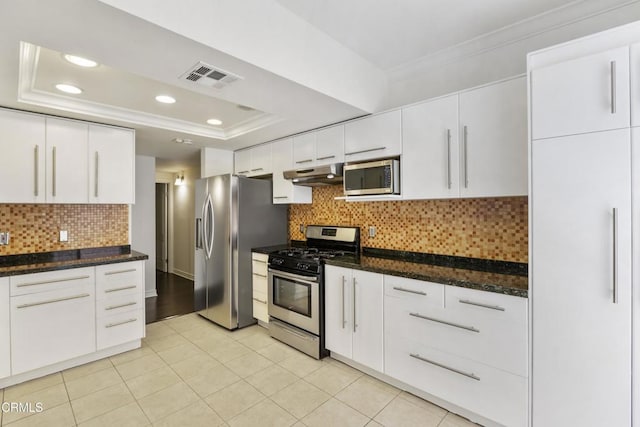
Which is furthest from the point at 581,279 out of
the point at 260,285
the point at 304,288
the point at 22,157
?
the point at 22,157

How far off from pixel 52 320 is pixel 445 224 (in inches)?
135

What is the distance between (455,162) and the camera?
220 centimetres

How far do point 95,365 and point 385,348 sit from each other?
260 cm

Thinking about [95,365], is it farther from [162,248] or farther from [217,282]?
[162,248]

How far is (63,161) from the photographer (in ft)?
9.46

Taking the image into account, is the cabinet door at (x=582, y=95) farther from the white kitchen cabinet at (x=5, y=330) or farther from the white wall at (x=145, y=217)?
the white wall at (x=145, y=217)

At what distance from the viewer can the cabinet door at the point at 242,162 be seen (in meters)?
4.15

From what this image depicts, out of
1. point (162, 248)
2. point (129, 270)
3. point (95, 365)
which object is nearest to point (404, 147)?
point (129, 270)

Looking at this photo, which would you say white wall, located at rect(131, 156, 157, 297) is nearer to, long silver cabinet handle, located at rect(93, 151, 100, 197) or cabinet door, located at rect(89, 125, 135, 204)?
cabinet door, located at rect(89, 125, 135, 204)

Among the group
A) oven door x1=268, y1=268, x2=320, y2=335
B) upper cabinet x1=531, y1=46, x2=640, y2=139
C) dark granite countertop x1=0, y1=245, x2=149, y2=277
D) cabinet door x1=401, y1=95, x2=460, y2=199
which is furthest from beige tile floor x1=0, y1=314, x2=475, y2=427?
upper cabinet x1=531, y1=46, x2=640, y2=139

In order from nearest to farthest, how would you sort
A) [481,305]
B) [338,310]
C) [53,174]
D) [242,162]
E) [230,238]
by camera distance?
[481,305]
[338,310]
[53,174]
[230,238]
[242,162]

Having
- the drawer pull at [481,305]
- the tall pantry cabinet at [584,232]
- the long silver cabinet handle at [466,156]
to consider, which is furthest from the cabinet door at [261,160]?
the tall pantry cabinet at [584,232]

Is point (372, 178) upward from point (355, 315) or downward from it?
upward

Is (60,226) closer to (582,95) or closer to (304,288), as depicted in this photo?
(304,288)
